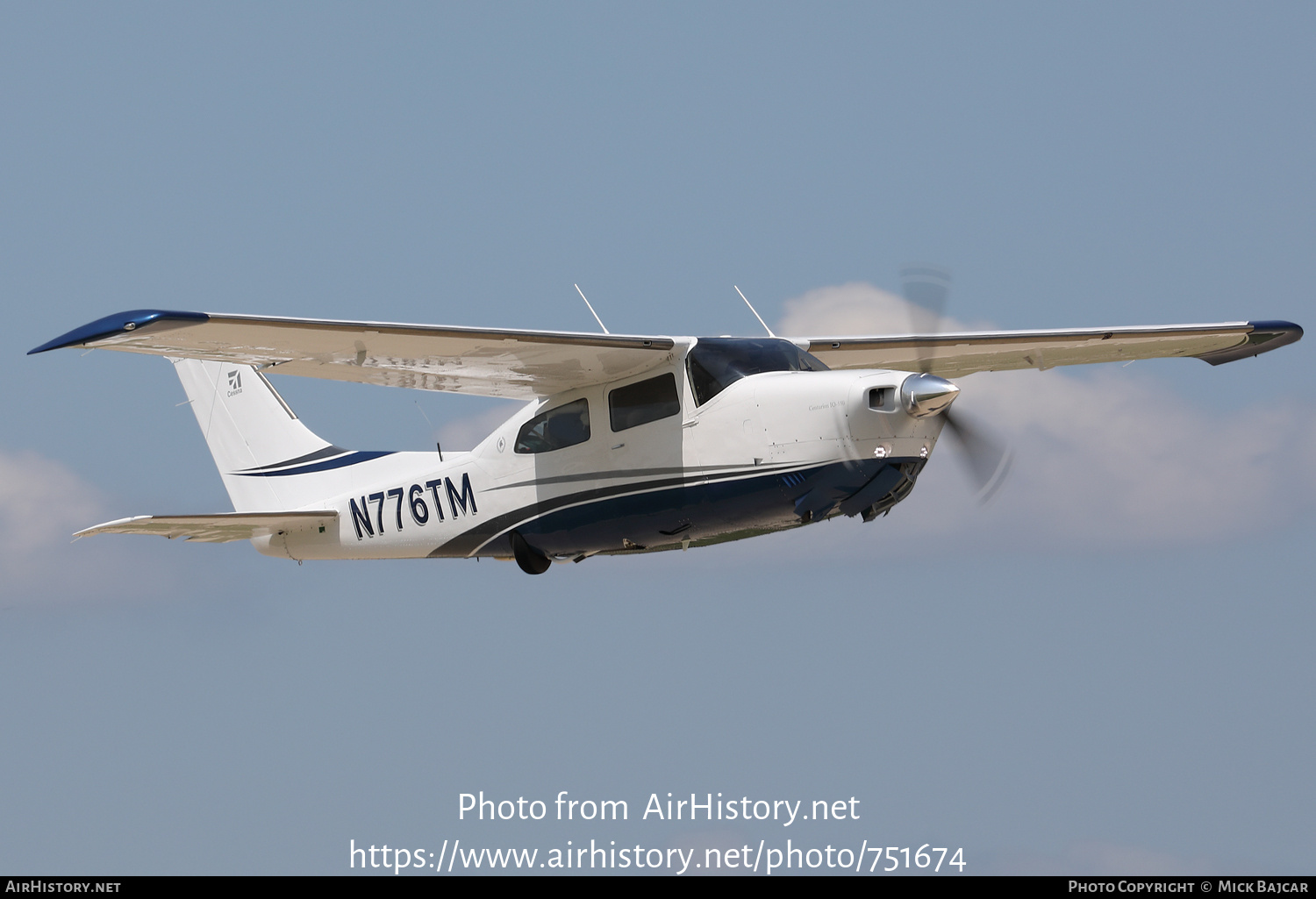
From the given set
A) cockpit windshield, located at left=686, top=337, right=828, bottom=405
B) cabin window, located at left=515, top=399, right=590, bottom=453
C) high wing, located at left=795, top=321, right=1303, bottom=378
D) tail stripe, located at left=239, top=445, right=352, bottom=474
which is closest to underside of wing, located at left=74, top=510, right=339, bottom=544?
tail stripe, located at left=239, top=445, right=352, bottom=474

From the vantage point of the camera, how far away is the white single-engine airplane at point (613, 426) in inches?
556

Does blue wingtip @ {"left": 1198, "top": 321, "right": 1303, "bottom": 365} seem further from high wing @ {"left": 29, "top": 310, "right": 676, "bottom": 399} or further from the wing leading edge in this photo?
high wing @ {"left": 29, "top": 310, "right": 676, "bottom": 399}

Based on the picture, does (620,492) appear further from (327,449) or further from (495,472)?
(327,449)

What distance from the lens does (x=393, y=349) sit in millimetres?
15398

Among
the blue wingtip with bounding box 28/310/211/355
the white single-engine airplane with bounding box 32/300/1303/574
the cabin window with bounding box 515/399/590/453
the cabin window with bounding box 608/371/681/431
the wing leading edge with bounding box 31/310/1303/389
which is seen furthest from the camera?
the cabin window with bounding box 515/399/590/453

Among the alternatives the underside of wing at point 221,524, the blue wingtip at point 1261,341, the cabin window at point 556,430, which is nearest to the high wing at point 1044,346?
the blue wingtip at point 1261,341

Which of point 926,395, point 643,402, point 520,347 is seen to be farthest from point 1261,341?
point 520,347

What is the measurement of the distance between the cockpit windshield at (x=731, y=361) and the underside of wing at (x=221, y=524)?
6519 millimetres

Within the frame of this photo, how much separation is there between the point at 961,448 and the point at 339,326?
6.65 m

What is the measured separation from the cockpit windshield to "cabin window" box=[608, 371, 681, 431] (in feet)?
1.03

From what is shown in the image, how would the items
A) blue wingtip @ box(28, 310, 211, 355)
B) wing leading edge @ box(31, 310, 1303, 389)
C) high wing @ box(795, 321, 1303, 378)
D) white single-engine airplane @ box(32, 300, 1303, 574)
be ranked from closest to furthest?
1. blue wingtip @ box(28, 310, 211, 355)
2. wing leading edge @ box(31, 310, 1303, 389)
3. white single-engine airplane @ box(32, 300, 1303, 574)
4. high wing @ box(795, 321, 1303, 378)

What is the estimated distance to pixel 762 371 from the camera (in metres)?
15.3

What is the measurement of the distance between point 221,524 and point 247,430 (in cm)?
442

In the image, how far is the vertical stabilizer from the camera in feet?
72.0
